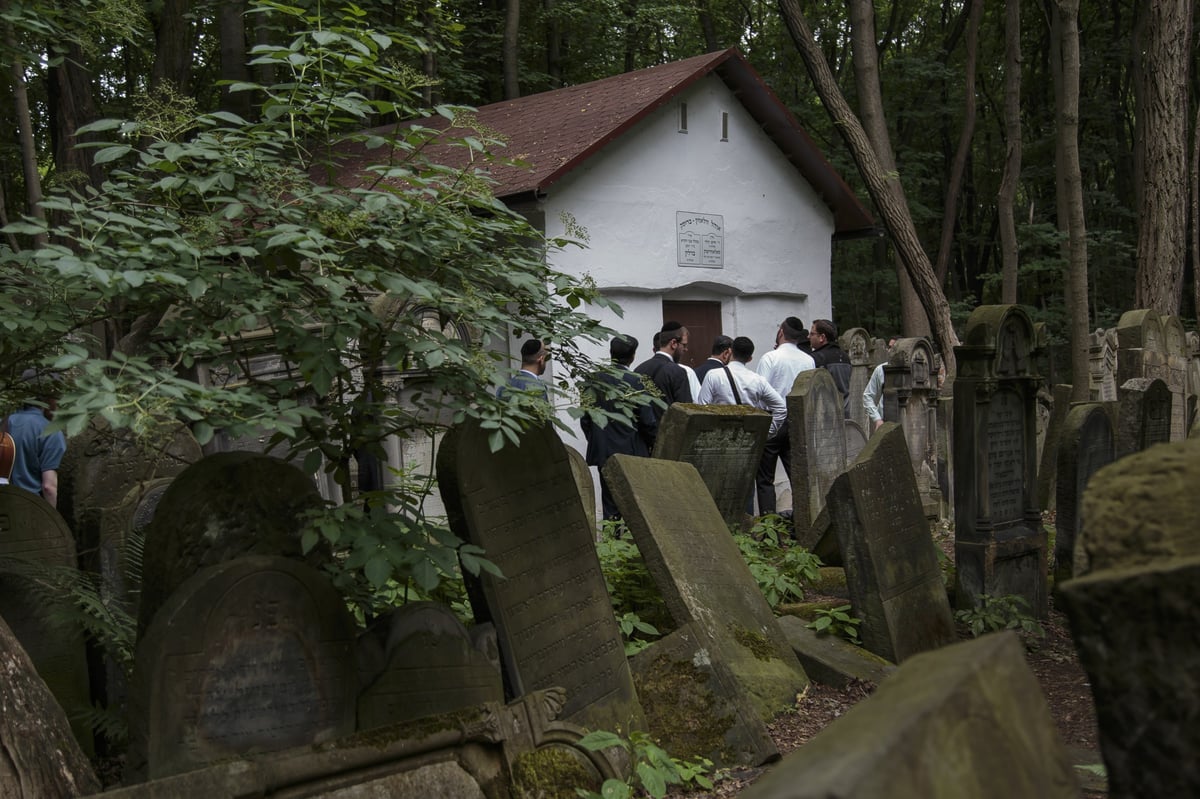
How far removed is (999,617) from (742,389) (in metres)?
3.82

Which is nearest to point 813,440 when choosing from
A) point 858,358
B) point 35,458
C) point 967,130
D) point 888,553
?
point 888,553

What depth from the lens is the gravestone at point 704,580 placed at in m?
5.75

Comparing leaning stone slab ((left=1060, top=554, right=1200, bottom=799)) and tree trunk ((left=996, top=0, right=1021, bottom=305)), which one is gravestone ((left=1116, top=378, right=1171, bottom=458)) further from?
tree trunk ((left=996, top=0, right=1021, bottom=305))

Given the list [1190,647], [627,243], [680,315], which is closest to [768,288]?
[680,315]

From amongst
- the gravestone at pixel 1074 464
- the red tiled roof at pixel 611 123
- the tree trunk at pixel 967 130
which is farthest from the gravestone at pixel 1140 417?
the tree trunk at pixel 967 130

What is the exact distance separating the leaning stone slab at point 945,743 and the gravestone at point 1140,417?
8.70m

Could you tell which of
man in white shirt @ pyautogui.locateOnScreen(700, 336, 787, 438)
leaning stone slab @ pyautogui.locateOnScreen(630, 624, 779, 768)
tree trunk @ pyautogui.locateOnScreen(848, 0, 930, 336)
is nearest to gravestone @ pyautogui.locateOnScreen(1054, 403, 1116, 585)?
man in white shirt @ pyautogui.locateOnScreen(700, 336, 787, 438)

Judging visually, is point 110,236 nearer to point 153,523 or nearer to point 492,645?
point 153,523

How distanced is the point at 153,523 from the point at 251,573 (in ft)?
1.61

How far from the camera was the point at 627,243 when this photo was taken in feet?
52.7

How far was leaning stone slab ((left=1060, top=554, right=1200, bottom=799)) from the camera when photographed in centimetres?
156

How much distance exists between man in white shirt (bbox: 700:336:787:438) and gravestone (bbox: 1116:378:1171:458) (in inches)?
115

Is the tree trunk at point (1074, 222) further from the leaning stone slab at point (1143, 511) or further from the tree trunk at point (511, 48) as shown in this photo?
the leaning stone slab at point (1143, 511)

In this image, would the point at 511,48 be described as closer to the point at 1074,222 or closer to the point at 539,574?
the point at 1074,222
